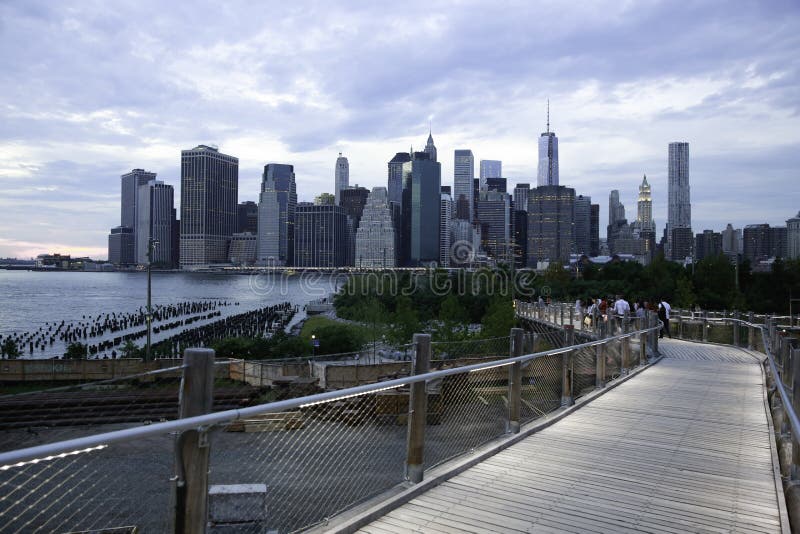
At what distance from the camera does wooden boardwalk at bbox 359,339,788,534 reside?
5.11m

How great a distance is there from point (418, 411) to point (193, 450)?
282 centimetres

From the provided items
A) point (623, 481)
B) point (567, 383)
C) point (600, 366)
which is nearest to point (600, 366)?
point (600, 366)

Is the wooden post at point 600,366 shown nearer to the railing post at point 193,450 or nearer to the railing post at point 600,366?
the railing post at point 600,366

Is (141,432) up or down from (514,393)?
up

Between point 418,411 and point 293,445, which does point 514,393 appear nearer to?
point 418,411

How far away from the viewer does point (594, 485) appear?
6148mm

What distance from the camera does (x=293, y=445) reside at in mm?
7195

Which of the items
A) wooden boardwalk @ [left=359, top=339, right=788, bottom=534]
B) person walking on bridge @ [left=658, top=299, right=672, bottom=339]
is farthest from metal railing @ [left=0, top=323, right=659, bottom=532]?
A: person walking on bridge @ [left=658, top=299, right=672, bottom=339]

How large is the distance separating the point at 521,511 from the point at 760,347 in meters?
19.2

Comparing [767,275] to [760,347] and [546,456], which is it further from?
[546,456]

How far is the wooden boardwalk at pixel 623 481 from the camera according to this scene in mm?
5109

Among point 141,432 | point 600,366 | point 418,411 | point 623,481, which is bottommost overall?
point 623,481

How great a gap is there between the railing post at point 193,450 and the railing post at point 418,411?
256 centimetres

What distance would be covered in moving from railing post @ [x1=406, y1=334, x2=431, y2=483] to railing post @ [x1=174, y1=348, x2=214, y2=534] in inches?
101
